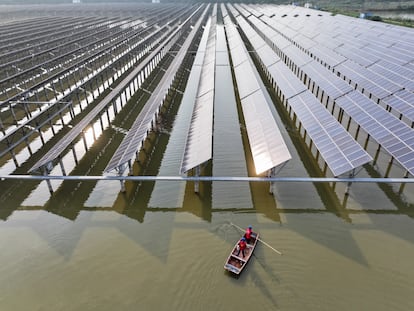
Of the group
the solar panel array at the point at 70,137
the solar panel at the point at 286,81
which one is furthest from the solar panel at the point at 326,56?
the solar panel array at the point at 70,137

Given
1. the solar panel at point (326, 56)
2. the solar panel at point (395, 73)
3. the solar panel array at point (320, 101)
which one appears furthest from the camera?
the solar panel at point (326, 56)

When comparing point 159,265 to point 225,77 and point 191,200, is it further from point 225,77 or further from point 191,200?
point 225,77

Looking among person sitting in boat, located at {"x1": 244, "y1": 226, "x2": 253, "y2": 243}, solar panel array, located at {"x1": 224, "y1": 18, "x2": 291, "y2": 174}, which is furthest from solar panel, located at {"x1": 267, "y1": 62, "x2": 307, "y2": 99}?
person sitting in boat, located at {"x1": 244, "y1": 226, "x2": 253, "y2": 243}

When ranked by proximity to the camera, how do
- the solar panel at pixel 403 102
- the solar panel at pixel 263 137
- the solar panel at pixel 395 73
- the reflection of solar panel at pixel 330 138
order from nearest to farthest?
1. the reflection of solar panel at pixel 330 138
2. the solar panel at pixel 263 137
3. the solar panel at pixel 403 102
4. the solar panel at pixel 395 73

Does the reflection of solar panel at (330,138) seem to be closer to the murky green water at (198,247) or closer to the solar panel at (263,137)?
the murky green water at (198,247)

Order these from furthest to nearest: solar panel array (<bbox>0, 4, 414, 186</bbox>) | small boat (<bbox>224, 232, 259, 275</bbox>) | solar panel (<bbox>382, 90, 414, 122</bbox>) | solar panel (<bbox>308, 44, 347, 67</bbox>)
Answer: solar panel (<bbox>308, 44, 347, 67</bbox>) < solar panel (<bbox>382, 90, 414, 122</bbox>) < solar panel array (<bbox>0, 4, 414, 186</bbox>) < small boat (<bbox>224, 232, 259, 275</bbox>)

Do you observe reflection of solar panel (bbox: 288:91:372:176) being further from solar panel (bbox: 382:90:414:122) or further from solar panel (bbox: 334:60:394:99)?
solar panel (bbox: 334:60:394:99)
